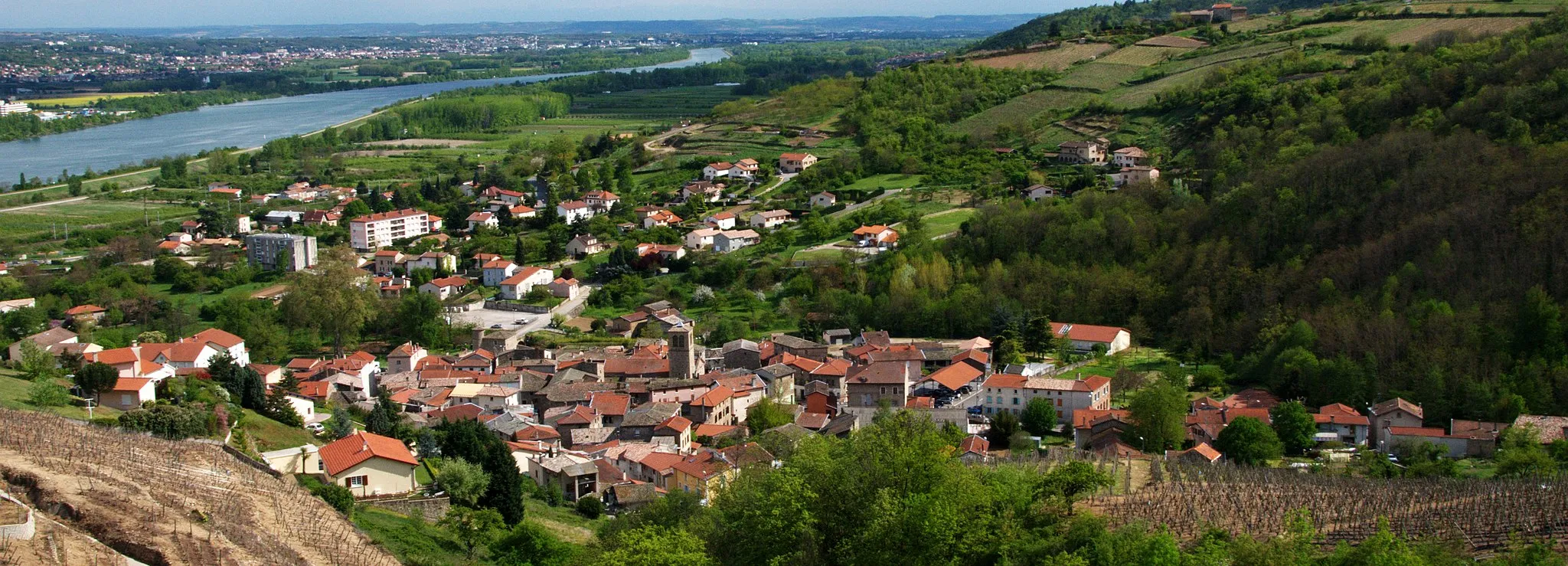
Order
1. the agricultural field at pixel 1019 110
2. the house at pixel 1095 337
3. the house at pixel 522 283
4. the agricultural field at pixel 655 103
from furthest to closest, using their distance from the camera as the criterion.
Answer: the agricultural field at pixel 655 103, the agricultural field at pixel 1019 110, the house at pixel 522 283, the house at pixel 1095 337

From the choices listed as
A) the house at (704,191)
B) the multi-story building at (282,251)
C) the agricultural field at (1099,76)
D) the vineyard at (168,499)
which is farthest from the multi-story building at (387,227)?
the vineyard at (168,499)

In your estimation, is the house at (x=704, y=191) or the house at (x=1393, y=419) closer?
the house at (x=1393, y=419)

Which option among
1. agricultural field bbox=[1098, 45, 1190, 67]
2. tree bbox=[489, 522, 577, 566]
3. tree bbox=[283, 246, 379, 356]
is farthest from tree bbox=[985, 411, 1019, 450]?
agricultural field bbox=[1098, 45, 1190, 67]

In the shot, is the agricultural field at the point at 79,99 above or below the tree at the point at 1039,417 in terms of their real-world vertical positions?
above

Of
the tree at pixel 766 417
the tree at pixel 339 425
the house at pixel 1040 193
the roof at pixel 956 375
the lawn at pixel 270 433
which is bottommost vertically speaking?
the tree at pixel 766 417

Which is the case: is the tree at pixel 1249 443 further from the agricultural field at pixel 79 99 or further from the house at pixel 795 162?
the agricultural field at pixel 79 99

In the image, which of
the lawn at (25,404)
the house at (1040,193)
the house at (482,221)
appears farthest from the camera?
the house at (482,221)

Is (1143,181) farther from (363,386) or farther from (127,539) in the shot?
(127,539)
